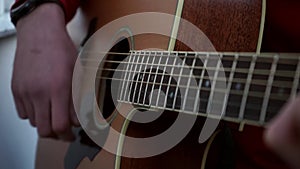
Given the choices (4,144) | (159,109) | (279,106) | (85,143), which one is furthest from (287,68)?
(4,144)

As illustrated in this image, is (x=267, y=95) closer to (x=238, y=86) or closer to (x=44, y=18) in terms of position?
(x=238, y=86)

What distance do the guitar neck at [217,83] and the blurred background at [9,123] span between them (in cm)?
68

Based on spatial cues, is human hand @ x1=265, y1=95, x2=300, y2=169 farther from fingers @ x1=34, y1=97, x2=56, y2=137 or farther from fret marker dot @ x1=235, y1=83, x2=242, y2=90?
fingers @ x1=34, y1=97, x2=56, y2=137

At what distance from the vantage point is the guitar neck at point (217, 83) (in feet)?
1.38

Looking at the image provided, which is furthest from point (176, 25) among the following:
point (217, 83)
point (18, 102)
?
point (18, 102)

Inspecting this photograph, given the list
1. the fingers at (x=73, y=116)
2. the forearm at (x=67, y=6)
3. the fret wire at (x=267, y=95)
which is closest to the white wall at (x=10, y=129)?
the forearm at (x=67, y=6)

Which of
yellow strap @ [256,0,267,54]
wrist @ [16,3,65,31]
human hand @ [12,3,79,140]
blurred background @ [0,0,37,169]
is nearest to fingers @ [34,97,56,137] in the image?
human hand @ [12,3,79,140]

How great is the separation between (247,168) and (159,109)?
186 mm

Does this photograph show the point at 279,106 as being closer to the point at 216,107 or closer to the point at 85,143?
the point at 216,107

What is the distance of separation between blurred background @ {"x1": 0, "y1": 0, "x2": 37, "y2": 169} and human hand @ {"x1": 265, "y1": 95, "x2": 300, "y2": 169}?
987 millimetres

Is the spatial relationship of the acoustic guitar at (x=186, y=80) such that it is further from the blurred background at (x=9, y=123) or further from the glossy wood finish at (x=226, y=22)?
the blurred background at (x=9, y=123)

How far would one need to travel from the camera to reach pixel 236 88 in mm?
455

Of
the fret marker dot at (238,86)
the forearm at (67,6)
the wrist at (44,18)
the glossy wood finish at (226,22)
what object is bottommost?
the fret marker dot at (238,86)

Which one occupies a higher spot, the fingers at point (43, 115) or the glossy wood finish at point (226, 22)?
the glossy wood finish at point (226, 22)
